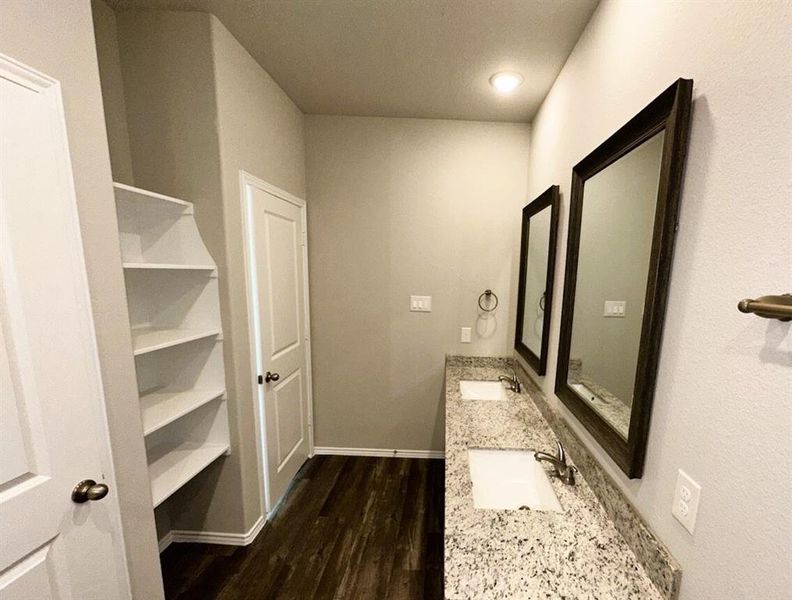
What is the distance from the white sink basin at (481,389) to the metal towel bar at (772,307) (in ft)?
5.51

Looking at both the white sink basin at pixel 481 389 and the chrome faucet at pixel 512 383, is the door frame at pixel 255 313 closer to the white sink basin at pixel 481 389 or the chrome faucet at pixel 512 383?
the white sink basin at pixel 481 389

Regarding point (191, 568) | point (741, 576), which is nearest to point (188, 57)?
point (741, 576)

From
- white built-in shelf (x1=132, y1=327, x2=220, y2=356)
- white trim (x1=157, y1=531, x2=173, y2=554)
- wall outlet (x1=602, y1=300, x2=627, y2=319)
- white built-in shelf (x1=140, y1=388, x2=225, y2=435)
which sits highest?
wall outlet (x1=602, y1=300, x2=627, y2=319)

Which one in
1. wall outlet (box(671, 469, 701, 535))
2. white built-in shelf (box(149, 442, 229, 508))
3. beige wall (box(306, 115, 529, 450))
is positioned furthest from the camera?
beige wall (box(306, 115, 529, 450))

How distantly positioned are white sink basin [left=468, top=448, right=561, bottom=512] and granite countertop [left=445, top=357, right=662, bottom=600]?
13cm

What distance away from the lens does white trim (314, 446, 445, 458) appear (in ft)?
8.23

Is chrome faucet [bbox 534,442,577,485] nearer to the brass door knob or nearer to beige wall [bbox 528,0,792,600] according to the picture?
beige wall [bbox 528,0,792,600]

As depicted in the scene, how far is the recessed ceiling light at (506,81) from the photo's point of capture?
164 centimetres

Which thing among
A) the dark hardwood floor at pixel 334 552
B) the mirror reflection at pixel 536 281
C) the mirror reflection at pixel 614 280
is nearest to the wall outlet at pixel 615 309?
the mirror reflection at pixel 614 280

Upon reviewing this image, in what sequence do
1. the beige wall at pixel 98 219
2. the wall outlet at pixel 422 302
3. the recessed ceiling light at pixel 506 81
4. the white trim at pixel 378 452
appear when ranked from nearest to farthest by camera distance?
the beige wall at pixel 98 219 → the recessed ceiling light at pixel 506 81 → the wall outlet at pixel 422 302 → the white trim at pixel 378 452

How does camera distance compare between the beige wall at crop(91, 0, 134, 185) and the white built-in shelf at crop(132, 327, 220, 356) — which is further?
the beige wall at crop(91, 0, 134, 185)

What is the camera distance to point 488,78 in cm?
169

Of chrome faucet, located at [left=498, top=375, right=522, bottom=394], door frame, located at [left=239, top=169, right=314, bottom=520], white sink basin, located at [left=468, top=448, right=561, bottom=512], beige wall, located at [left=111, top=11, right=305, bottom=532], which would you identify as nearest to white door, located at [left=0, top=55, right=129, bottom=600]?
beige wall, located at [left=111, top=11, right=305, bottom=532]

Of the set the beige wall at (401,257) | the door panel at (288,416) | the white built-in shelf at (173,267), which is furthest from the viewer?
the beige wall at (401,257)
